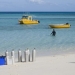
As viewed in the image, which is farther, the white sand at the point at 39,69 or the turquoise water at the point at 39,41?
the turquoise water at the point at 39,41

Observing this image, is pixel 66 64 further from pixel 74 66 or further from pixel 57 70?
pixel 57 70

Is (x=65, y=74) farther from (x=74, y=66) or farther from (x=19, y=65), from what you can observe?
(x=19, y=65)

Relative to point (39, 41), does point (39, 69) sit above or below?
above

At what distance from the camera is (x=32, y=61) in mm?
17469

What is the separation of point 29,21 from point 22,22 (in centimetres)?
161

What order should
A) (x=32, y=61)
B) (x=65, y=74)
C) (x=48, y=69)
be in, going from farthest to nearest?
1. (x=32, y=61)
2. (x=48, y=69)
3. (x=65, y=74)

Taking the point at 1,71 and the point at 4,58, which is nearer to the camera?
the point at 1,71

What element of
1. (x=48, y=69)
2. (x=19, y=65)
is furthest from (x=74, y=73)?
(x=19, y=65)

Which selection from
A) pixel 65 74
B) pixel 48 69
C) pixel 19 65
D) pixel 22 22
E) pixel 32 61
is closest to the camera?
pixel 65 74

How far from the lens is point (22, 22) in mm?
64375

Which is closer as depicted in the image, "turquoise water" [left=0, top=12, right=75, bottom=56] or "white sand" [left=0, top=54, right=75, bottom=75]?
"white sand" [left=0, top=54, right=75, bottom=75]

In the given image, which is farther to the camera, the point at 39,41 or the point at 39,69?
the point at 39,41

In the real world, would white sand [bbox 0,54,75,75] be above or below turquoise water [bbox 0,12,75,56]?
above

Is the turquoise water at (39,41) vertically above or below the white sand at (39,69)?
below
